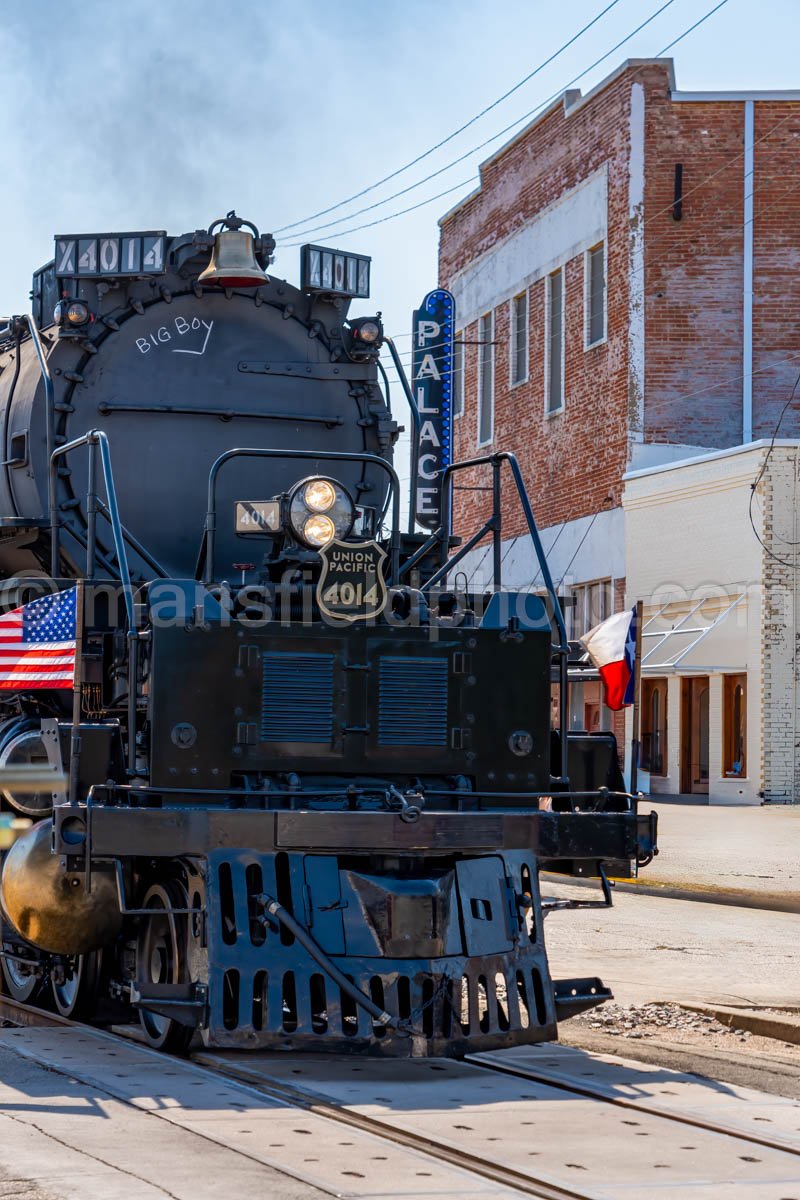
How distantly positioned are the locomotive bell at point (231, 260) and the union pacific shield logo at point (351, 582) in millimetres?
2557

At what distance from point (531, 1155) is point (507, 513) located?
31652 millimetres

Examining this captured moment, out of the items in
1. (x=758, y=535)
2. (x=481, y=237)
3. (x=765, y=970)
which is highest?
(x=481, y=237)

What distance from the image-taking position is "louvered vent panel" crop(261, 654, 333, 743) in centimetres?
884

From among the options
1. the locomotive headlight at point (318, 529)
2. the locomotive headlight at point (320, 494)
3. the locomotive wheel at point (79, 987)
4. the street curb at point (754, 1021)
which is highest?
the locomotive headlight at point (320, 494)

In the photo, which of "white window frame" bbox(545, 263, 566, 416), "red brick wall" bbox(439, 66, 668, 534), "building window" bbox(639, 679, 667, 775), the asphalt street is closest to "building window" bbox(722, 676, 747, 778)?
"building window" bbox(639, 679, 667, 775)

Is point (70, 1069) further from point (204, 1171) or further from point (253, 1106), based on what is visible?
point (204, 1171)

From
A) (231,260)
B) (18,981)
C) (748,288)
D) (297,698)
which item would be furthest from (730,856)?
(748,288)

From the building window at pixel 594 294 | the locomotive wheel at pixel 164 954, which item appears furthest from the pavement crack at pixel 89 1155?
the building window at pixel 594 294

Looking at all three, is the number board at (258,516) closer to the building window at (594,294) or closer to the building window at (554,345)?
the building window at (594,294)

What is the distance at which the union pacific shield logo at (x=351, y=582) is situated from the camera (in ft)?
29.5

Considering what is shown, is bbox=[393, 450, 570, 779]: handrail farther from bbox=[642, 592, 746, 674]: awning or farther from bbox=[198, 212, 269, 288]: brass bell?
bbox=[642, 592, 746, 674]: awning

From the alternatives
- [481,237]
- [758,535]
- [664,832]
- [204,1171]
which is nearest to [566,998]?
[204,1171]

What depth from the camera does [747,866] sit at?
2036 centimetres

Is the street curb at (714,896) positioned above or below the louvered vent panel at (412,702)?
below
